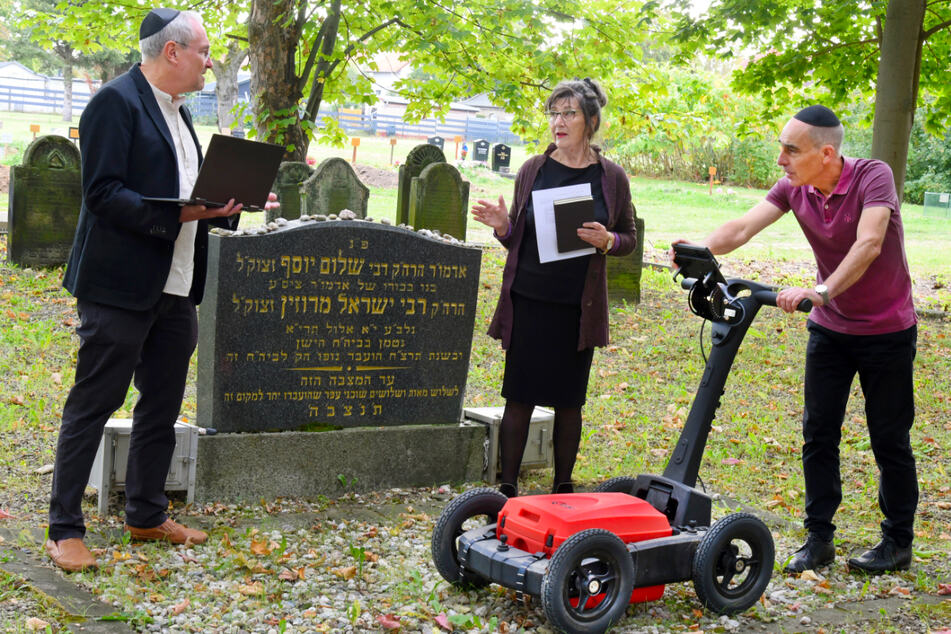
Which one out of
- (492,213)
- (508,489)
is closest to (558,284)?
(492,213)

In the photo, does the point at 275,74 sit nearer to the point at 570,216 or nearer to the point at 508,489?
the point at 570,216

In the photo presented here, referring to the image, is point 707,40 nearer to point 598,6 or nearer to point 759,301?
point 598,6

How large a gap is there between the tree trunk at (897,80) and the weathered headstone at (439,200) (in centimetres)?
420

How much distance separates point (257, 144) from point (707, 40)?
844 cm

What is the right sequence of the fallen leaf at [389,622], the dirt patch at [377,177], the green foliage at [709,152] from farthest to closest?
the green foliage at [709,152], the dirt patch at [377,177], the fallen leaf at [389,622]

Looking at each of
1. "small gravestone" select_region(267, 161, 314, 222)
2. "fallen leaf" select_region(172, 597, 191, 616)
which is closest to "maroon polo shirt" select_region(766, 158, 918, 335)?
"fallen leaf" select_region(172, 597, 191, 616)

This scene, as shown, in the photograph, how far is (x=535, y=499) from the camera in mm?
3924

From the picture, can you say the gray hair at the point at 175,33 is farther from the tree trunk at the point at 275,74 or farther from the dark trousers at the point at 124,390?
the tree trunk at the point at 275,74

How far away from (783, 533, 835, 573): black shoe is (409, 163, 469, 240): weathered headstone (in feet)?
22.4

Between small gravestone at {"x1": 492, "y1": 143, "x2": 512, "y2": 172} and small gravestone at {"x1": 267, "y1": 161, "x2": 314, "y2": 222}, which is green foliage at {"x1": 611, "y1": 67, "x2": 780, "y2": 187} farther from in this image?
small gravestone at {"x1": 267, "y1": 161, "x2": 314, "y2": 222}

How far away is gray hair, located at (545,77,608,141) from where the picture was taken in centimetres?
473

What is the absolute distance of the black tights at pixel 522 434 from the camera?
5039 millimetres

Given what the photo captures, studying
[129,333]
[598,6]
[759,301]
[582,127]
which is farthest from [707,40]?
[129,333]

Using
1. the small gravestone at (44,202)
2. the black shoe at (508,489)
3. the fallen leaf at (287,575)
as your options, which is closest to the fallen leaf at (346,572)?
the fallen leaf at (287,575)
